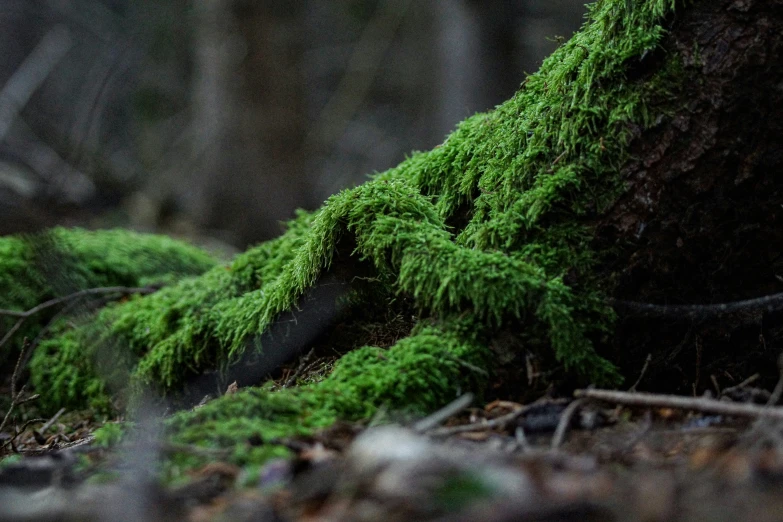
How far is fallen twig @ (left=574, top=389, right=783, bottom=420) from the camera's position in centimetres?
150

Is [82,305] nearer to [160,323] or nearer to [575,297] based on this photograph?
[160,323]

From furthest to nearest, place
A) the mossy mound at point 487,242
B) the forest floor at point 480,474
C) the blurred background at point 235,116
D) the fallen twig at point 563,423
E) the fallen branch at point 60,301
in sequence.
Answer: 1. the blurred background at point 235,116
2. the fallen branch at point 60,301
3. the mossy mound at point 487,242
4. the fallen twig at point 563,423
5. the forest floor at point 480,474

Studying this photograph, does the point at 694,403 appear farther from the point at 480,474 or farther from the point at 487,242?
the point at 487,242

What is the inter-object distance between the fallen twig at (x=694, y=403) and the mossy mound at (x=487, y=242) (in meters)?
0.27

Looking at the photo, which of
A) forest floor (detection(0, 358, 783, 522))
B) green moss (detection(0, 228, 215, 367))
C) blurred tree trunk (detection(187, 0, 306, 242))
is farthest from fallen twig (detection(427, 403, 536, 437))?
blurred tree trunk (detection(187, 0, 306, 242))

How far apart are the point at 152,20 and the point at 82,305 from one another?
1314cm

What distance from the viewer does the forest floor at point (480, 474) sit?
119 cm

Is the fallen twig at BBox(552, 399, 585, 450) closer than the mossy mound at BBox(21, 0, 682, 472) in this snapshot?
Yes

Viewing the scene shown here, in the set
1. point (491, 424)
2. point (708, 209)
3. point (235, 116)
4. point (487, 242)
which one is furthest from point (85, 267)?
point (235, 116)

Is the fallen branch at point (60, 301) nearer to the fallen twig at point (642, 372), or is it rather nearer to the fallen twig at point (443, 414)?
the fallen twig at point (443, 414)

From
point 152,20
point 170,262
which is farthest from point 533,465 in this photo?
point 152,20

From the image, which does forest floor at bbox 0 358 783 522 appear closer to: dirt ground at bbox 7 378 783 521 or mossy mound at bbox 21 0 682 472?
dirt ground at bbox 7 378 783 521

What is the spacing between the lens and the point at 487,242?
225cm

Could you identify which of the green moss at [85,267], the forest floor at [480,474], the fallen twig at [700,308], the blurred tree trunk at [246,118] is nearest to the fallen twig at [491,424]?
the forest floor at [480,474]
